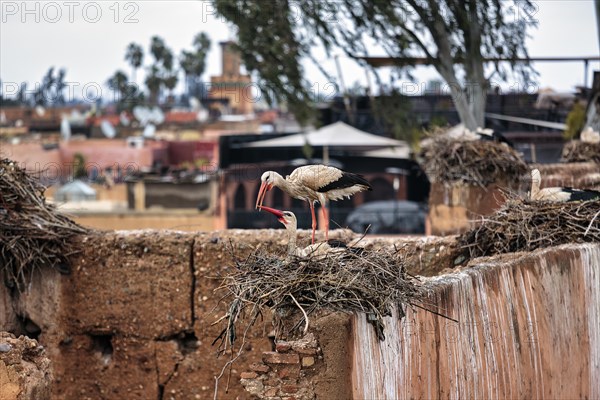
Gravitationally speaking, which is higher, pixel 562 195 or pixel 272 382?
pixel 562 195

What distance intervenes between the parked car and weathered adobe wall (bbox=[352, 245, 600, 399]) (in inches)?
649

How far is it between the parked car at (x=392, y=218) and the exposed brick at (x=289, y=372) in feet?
63.7

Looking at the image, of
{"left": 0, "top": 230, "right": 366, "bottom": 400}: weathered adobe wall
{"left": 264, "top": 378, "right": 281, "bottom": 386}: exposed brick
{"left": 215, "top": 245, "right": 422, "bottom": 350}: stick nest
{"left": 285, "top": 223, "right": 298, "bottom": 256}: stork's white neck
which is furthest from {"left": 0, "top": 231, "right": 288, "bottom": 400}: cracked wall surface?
{"left": 264, "top": 378, "right": 281, "bottom": 386}: exposed brick

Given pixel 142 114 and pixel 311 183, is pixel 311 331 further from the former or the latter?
pixel 142 114

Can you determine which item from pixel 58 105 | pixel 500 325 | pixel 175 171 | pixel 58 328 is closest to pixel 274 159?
pixel 175 171

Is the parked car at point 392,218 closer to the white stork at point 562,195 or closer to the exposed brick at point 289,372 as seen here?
the white stork at point 562,195

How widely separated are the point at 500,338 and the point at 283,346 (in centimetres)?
227

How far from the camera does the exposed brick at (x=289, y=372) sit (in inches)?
274

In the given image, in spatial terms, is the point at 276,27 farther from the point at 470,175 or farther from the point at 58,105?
the point at 58,105

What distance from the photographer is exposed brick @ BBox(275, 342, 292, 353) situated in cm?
694

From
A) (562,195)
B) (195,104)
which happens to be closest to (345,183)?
(562,195)

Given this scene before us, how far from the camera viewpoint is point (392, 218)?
27859 mm

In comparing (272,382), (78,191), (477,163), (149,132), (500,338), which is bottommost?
(78,191)

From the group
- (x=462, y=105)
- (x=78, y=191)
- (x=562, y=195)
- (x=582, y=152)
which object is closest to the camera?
(x=562, y=195)
